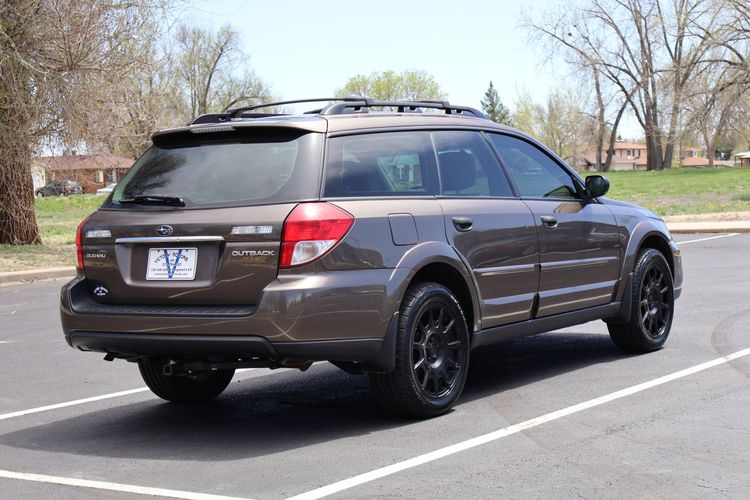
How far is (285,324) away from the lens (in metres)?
5.54

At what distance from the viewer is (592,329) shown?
9.97m

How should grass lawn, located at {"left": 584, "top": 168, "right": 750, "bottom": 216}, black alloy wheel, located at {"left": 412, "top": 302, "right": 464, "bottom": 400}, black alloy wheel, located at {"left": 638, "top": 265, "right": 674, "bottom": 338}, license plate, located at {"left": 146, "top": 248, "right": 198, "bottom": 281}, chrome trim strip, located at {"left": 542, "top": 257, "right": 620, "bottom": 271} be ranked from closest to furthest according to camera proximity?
license plate, located at {"left": 146, "top": 248, "right": 198, "bottom": 281}, black alloy wheel, located at {"left": 412, "top": 302, "right": 464, "bottom": 400}, chrome trim strip, located at {"left": 542, "top": 257, "right": 620, "bottom": 271}, black alloy wheel, located at {"left": 638, "top": 265, "right": 674, "bottom": 338}, grass lawn, located at {"left": 584, "top": 168, "right": 750, "bottom": 216}

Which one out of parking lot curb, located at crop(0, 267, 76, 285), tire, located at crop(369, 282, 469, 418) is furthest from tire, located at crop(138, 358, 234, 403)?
parking lot curb, located at crop(0, 267, 76, 285)

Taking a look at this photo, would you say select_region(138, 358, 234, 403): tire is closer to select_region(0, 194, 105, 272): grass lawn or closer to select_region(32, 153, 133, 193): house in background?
select_region(0, 194, 105, 272): grass lawn

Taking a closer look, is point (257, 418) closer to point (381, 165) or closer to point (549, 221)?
point (381, 165)

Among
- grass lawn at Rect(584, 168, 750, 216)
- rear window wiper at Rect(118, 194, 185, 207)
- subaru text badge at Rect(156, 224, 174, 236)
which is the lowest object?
grass lawn at Rect(584, 168, 750, 216)

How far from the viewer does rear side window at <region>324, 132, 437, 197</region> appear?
6008mm

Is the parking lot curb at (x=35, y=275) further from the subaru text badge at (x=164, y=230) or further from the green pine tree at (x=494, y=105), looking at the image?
the green pine tree at (x=494, y=105)

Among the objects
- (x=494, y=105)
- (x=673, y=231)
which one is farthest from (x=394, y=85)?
(x=673, y=231)

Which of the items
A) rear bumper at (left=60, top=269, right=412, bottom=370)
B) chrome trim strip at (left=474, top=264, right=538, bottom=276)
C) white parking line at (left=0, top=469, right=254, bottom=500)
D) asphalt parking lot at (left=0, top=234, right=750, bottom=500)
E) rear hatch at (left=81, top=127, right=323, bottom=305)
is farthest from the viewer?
chrome trim strip at (left=474, top=264, right=538, bottom=276)

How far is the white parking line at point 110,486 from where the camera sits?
4.76 meters

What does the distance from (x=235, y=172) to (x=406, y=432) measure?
1.76 m

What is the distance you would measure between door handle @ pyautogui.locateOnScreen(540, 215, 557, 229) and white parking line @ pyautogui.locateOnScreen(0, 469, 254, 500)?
3411 mm

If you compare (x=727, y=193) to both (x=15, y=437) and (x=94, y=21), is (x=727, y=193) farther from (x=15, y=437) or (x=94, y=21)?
(x=15, y=437)
